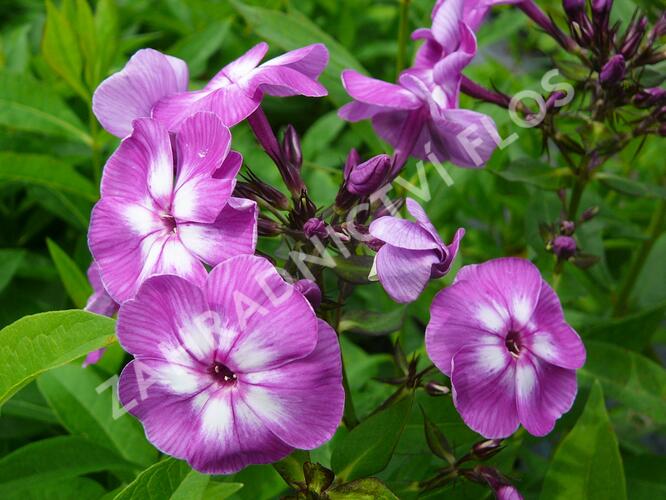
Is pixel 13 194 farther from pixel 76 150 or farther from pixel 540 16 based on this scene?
pixel 540 16

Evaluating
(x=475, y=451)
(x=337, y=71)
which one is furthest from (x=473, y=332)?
(x=337, y=71)

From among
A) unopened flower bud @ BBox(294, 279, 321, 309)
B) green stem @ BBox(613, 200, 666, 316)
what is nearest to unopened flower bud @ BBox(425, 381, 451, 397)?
unopened flower bud @ BBox(294, 279, 321, 309)

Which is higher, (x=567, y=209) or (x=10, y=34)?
(x=567, y=209)

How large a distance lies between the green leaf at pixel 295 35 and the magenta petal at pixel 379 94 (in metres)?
0.45

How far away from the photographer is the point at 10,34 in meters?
2.03

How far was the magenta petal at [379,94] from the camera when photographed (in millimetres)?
1024

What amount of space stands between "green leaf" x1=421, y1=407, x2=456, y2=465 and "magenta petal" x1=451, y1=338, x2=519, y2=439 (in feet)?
0.46

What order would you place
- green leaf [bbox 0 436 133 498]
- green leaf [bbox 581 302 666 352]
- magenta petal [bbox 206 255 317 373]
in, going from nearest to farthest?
magenta petal [bbox 206 255 317 373] → green leaf [bbox 0 436 133 498] → green leaf [bbox 581 302 666 352]

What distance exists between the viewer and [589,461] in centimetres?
103

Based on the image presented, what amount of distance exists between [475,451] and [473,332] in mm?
206

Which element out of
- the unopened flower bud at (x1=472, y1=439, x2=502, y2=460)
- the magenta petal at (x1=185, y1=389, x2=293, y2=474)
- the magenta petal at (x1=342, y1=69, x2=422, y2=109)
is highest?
the magenta petal at (x1=342, y1=69, x2=422, y2=109)

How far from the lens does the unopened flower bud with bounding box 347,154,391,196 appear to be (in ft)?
2.91

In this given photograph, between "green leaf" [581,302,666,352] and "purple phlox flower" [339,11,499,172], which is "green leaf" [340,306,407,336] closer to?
"purple phlox flower" [339,11,499,172]

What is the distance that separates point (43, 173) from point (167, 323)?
0.81 m
